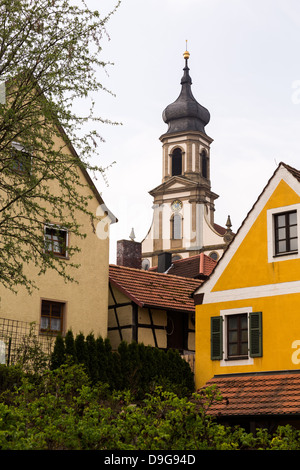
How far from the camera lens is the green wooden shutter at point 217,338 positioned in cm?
2150

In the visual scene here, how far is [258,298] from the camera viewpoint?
2089 centimetres

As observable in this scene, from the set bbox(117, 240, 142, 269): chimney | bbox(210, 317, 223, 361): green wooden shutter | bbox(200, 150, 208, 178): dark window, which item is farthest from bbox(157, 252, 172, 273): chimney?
bbox(200, 150, 208, 178): dark window

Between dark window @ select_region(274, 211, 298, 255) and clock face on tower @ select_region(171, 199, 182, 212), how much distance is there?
5773cm

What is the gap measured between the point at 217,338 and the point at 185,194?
189 ft

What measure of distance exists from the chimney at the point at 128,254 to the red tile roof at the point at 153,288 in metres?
5.38

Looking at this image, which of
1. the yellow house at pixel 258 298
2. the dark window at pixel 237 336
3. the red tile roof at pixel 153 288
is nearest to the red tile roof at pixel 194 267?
the red tile roof at pixel 153 288

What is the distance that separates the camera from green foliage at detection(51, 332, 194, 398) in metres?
20.4

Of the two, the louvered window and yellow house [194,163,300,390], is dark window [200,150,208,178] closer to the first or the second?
yellow house [194,163,300,390]

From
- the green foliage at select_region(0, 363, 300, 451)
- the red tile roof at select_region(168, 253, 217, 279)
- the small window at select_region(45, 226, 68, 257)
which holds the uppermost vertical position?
the red tile roof at select_region(168, 253, 217, 279)

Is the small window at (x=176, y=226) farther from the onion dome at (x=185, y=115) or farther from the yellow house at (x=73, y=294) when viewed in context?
the yellow house at (x=73, y=294)

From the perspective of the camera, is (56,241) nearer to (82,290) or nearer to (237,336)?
(237,336)

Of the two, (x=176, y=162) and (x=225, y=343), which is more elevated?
(x=176, y=162)

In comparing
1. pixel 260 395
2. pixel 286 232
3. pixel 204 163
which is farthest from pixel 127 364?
pixel 204 163

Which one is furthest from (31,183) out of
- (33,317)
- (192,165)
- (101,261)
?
(192,165)
